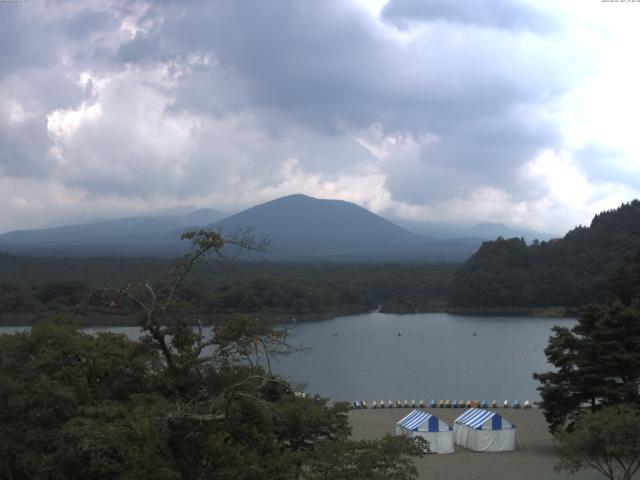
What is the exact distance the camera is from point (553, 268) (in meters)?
54.1

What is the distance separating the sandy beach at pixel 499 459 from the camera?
12.0m

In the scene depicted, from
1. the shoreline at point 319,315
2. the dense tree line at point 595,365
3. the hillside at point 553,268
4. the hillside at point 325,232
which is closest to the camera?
the dense tree line at point 595,365

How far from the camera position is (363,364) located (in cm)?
2975

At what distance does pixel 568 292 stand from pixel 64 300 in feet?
105

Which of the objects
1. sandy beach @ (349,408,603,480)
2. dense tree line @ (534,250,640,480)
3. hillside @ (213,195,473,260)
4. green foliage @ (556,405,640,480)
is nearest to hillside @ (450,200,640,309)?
sandy beach @ (349,408,603,480)

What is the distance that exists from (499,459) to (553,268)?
42756mm

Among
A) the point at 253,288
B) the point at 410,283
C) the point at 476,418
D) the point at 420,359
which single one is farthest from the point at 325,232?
the point at 476,418

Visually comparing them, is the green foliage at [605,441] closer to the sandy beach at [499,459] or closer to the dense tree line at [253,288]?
the sandy beach at [499,459]

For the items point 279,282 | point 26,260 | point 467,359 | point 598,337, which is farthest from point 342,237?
point 598,337

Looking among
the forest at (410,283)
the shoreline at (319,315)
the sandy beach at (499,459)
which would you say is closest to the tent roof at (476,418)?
the sandy beach at (499,459)

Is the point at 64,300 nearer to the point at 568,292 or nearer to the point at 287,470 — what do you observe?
the point at 568,292

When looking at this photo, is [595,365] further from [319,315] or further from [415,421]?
[319,315]

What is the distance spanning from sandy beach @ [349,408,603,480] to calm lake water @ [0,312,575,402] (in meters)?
2.01

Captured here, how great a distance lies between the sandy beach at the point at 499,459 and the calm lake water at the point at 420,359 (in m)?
2.01
